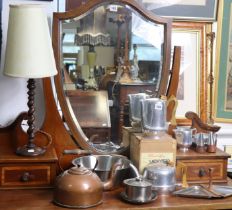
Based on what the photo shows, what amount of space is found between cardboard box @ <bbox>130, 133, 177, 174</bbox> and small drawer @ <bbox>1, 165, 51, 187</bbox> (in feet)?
1.04

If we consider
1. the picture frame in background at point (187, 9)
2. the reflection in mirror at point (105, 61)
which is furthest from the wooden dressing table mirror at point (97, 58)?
the picture frame in background at point (187, 9)

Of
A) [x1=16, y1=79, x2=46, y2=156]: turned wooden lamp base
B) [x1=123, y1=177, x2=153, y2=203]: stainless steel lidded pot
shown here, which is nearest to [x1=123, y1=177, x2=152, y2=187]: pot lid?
[x1=123, y1=177, x2=153, y2=203]: stainless steel lidded pot

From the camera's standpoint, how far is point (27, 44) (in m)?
1.58

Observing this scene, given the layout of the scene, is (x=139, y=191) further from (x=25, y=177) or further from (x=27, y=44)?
(x=27, y=44)

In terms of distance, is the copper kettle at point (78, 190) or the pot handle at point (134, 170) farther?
the pot handle at point (134, 170)

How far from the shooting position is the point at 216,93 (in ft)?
6.79

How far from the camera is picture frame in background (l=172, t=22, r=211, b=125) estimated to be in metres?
2.01

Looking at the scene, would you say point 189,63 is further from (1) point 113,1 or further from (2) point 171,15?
(1) point 113,1

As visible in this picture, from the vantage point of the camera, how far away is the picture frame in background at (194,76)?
2014 millimetres

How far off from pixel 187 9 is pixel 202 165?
637 mm

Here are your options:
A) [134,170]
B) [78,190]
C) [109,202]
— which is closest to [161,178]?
[134,170]

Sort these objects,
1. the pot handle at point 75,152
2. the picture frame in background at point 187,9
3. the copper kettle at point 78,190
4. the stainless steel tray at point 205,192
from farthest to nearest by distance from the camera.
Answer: the picture frame in background at point 187,9 → the pot handle at point 75,152 → the stainless steel tray at point 205,192 → the copper kettle at point 78,190

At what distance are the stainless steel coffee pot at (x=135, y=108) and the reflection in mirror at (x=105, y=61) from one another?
0.11 ft

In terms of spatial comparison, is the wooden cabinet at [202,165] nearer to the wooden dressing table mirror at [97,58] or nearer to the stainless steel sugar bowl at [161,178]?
the stainless steel sugar bowl at [161,178]
